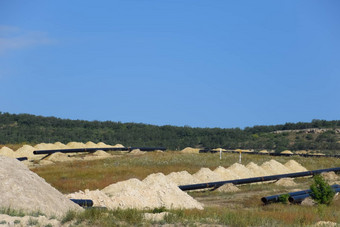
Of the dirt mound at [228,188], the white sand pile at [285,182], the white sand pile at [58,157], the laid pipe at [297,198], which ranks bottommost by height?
the laid pipe at [297,198]

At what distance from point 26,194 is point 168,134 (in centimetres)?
10033

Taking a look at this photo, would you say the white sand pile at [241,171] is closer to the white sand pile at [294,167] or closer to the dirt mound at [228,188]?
the dirt mound at [228,188]

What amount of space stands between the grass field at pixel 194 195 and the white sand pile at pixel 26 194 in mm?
2620

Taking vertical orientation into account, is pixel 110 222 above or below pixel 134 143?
below

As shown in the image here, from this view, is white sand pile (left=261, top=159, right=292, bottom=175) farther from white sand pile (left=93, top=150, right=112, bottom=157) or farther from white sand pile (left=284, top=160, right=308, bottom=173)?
white sand pile (left=93, top=150, right=112, bottom=157)

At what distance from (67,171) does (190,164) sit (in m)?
11.9

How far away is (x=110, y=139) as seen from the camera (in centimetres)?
10819

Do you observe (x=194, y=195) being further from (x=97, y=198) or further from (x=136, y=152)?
(x=136, y=152)

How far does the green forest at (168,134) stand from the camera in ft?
335

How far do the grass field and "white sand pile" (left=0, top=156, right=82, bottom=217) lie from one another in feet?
8.59

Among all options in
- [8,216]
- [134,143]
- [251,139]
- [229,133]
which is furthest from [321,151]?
[8,216]

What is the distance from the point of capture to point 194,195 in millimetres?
31578

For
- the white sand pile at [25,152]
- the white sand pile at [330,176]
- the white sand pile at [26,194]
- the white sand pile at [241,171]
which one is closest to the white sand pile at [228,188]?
the white sand pile at [241,171]

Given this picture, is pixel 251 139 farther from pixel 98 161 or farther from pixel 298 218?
pixel 298 218
